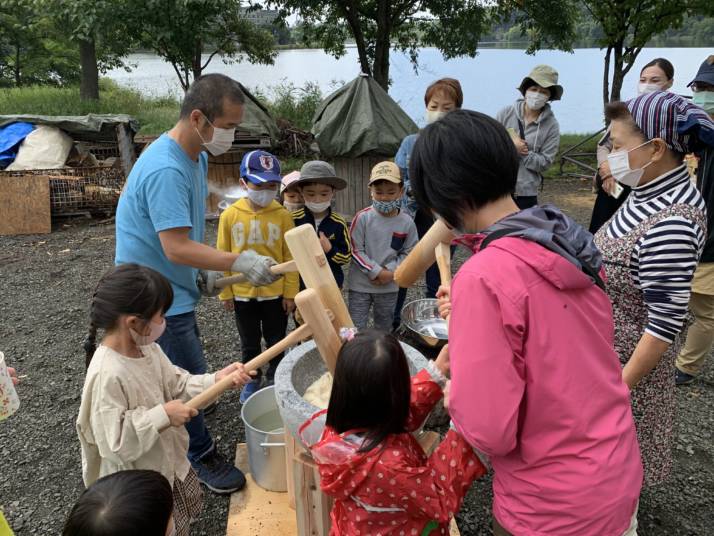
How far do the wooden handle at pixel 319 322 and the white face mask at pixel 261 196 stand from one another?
58.7 inches

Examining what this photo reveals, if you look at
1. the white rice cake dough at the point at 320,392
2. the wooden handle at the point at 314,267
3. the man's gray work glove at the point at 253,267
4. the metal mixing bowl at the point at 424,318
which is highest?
the wooden handle at the point at 314,267

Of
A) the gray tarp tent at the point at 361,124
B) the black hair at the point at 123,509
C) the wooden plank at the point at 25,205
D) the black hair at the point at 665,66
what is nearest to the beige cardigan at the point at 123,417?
the black hair at the point at 123,509

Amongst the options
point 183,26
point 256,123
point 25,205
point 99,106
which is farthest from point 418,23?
point 25,205

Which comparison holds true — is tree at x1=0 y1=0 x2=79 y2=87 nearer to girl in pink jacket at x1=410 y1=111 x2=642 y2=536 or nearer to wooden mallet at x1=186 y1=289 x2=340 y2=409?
wooden mallet at x1=186 y1=289 x2=340 y2=409

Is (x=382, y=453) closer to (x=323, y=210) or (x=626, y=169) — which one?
(x=626, y=169)

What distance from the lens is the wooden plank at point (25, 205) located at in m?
7.88

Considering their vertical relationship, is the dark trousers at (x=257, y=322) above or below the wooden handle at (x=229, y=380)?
below

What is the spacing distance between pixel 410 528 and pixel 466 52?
13.2m

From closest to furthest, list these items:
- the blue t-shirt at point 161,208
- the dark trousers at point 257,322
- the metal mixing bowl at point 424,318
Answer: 1. the blue t-shirt at point 161,208
2. the dark trousers at point 257,322
3. the metal mixing bowl at point 424,318

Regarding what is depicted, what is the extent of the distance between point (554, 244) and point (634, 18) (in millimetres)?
11205

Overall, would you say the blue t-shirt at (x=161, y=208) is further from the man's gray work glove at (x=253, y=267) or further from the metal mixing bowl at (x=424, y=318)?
the metal mixing bowl at (x=424, y=318)

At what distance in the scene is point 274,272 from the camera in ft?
8.49

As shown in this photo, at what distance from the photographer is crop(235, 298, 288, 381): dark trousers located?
11.5 feet

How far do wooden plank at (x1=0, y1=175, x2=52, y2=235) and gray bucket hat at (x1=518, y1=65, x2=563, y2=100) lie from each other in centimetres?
718
